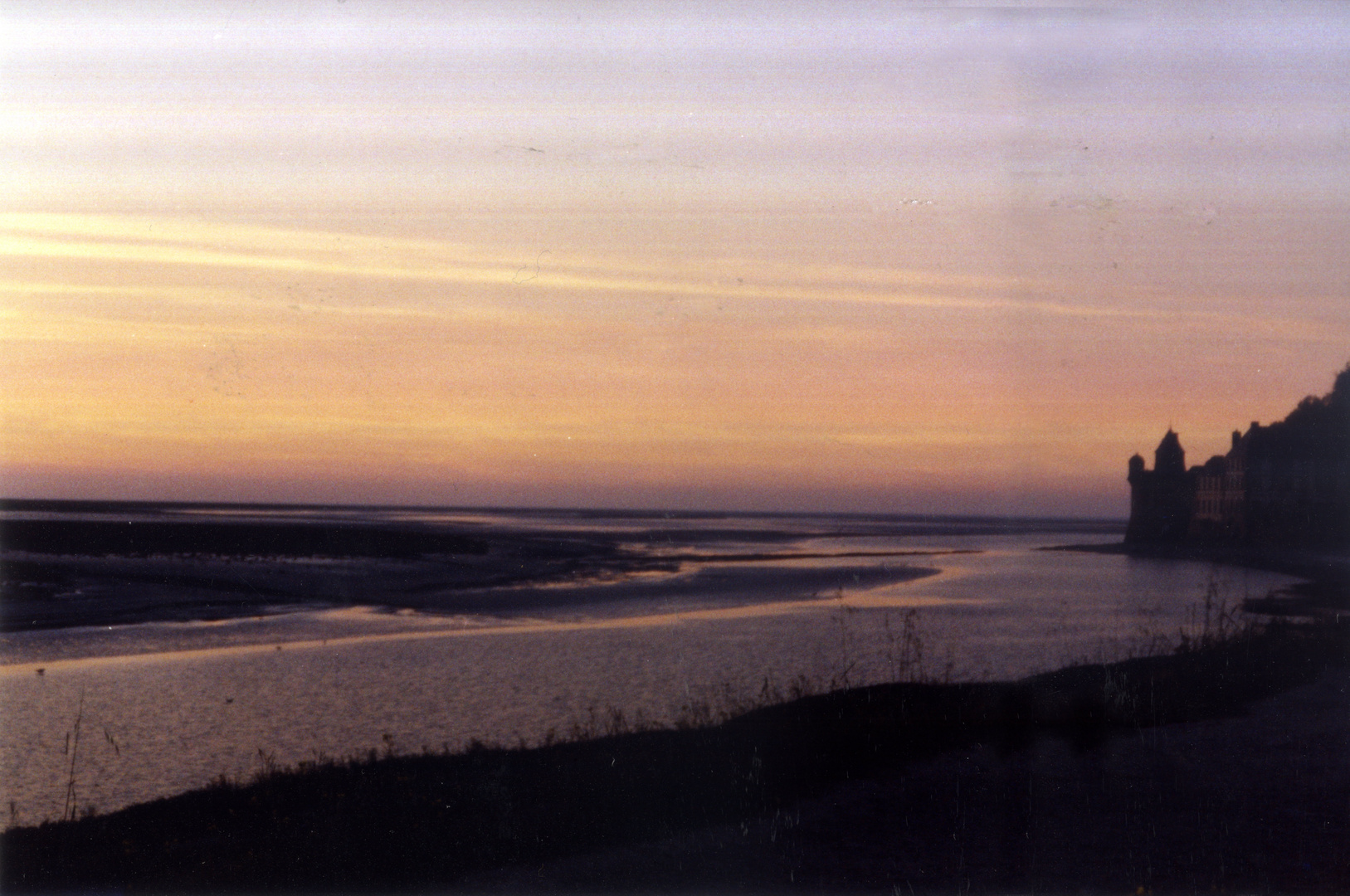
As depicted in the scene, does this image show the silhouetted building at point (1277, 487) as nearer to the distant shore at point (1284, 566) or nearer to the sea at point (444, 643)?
the distant shore at point (1284, 566)

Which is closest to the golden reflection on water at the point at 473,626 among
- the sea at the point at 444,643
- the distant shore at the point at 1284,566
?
the sea at the point at 444,643

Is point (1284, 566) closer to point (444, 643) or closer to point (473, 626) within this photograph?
point (473, 626)

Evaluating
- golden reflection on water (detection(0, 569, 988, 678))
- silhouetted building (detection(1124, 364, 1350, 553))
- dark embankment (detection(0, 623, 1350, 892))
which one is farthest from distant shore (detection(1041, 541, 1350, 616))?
dark embankment (detection(0, 623, 1350, 892))

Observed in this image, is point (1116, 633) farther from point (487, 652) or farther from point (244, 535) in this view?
point (244, 535)

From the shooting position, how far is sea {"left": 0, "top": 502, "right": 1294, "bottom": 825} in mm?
11258

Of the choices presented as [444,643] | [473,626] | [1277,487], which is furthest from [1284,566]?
[444,643]

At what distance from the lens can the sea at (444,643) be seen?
11.3 m

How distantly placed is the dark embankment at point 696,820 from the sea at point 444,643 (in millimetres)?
1346

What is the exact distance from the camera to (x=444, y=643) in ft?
59.9

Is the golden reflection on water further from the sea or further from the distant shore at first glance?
the distant shore

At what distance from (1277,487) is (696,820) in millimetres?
42778


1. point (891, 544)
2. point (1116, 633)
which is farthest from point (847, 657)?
point (891, 544)

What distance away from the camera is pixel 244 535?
4878 centimetres

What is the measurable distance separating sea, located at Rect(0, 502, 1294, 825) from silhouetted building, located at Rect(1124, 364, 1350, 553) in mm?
5130
